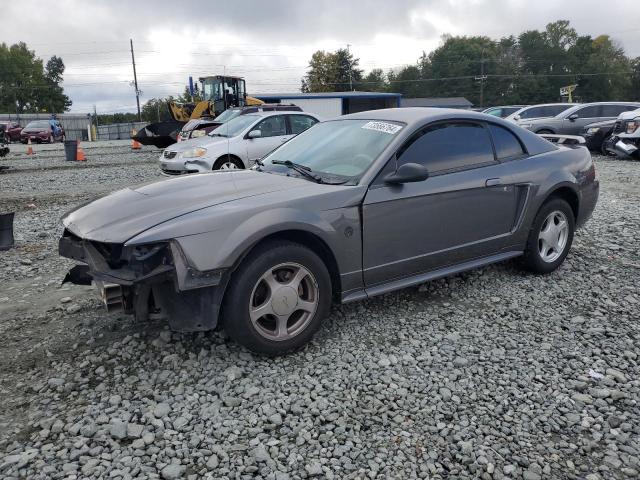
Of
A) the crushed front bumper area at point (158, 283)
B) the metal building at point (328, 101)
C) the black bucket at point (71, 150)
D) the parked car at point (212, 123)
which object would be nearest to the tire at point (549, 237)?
the crushed front bumper area at point (158, 283)

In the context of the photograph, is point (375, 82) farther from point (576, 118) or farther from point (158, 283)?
point (158, 283)

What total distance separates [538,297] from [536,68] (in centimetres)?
9386

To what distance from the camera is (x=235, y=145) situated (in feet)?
33.2

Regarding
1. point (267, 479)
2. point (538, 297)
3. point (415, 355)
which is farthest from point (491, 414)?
point (538, 297)

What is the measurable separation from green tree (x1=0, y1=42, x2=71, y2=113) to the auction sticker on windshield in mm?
91740

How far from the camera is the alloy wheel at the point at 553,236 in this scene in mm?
4633

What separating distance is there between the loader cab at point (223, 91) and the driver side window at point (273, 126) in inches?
468

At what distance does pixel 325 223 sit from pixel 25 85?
97638 mm

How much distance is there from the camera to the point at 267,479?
222 centimetres

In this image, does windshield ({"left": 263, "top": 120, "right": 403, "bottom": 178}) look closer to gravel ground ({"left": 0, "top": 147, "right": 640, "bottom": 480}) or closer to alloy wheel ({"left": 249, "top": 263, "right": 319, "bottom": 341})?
alloy wheel ({"left": 249, "top": 263, "right": 319, "bottom": 341})

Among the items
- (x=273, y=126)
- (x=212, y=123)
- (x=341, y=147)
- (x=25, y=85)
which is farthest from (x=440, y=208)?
(x=25, y=85)

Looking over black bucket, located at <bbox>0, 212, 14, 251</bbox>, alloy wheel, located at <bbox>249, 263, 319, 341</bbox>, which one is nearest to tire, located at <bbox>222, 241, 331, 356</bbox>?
→ alloy wheel, located at <bbox>249, 263, 319, 341</bbox>

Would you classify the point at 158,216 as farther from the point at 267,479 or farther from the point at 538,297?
the point at 538,297

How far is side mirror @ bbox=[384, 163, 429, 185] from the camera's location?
11.3 feet
